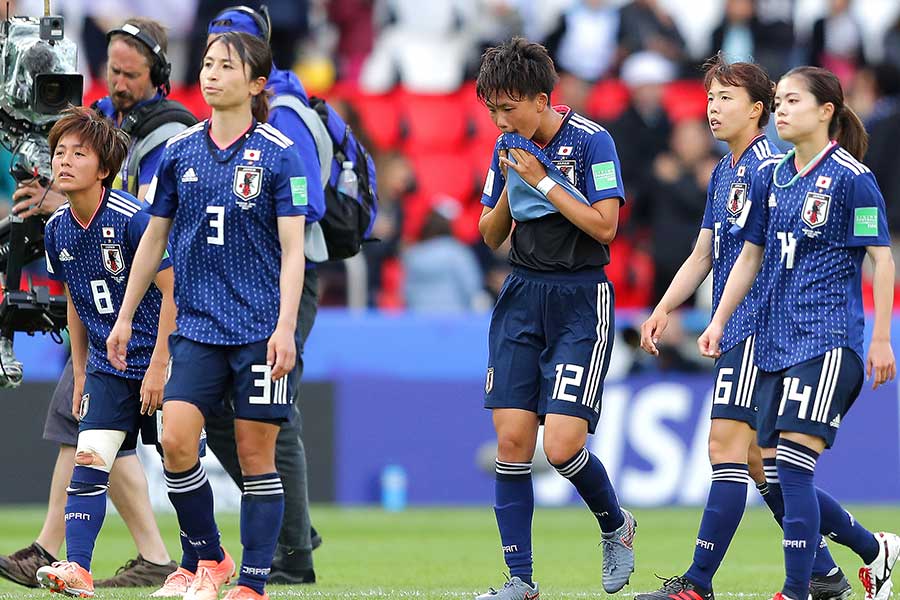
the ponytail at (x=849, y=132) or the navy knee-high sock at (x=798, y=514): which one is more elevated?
the ponytail at (x=849, y=132)

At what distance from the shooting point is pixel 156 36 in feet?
27.5

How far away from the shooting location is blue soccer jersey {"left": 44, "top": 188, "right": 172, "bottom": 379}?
7.44m

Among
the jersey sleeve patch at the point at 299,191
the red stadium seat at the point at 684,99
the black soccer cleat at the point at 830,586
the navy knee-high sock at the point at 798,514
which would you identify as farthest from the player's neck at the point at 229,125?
the red stadium seat at the point at 684,99

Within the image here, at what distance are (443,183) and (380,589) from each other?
9.47 m

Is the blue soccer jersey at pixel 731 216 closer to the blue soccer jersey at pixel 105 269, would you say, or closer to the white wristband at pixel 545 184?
the white wristband at pixel 545 184

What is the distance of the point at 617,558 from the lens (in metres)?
7.42

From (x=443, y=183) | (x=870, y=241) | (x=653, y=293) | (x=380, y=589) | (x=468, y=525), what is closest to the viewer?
(x=870, y=241)

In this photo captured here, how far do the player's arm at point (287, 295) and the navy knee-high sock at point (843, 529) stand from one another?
91.5 inches

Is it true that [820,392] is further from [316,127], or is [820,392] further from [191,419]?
Answer: [316,127]

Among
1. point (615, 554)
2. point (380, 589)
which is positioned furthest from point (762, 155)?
point (380, 589)

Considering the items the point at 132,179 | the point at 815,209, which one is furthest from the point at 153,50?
the point at 815,209

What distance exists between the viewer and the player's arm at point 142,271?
272 inches

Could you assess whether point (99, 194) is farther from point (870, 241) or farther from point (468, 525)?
point (468, 525)

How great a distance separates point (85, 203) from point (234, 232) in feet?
3.45
